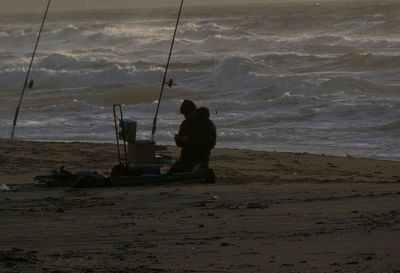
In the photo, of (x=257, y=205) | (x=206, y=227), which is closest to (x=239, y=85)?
(x=257, y=205)

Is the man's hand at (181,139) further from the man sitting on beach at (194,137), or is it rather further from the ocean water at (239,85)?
the ocean water at (239,85)

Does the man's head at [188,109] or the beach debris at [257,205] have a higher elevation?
the man's head at [188,109]

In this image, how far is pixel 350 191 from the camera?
7.23 metres

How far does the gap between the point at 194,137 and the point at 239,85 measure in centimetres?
1331

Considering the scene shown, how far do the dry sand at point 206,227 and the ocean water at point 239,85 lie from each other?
15.4 ft

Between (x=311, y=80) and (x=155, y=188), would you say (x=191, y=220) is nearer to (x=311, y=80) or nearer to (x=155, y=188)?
(x=155, y=188)

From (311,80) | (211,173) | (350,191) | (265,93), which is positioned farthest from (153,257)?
(311,80)

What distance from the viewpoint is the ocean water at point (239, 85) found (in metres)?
14.1

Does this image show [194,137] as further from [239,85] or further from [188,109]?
[239,85]

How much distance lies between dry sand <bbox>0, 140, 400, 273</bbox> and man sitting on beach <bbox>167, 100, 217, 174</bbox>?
0.96 ft

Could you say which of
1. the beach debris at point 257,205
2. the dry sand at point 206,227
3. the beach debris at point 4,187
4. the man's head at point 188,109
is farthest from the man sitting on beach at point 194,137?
the beach debris at point 257,205

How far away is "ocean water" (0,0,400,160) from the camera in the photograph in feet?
46.2

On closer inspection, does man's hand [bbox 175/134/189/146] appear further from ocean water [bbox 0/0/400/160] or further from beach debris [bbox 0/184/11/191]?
ocean water [bbox 0/0/400/160]

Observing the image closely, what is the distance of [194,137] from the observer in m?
8.19
